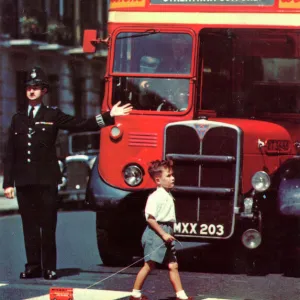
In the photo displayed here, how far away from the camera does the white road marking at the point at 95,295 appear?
9.80m

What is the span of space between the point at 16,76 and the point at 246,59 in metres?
22.2

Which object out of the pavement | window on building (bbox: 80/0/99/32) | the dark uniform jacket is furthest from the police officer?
window on building (bbox: 80/0/99/32)

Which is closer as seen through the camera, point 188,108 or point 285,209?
point 285,209

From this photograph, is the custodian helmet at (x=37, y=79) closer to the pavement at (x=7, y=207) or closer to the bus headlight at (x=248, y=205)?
the bus headlight at (x=248, y=205)

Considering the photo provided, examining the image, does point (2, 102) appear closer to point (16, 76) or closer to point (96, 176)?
point (16, 76)

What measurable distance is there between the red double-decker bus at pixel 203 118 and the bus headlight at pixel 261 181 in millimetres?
17

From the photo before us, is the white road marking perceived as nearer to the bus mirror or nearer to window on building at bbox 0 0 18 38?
the bus mirror

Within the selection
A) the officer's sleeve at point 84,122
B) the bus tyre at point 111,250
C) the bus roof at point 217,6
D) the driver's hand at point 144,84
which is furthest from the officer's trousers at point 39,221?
the bus roof at point 217,6

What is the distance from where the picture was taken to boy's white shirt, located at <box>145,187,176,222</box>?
374 inches

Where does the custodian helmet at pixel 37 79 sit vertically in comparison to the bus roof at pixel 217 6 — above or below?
below

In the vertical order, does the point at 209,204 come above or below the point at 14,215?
above

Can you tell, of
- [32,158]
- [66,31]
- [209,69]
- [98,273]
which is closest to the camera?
[32,158]

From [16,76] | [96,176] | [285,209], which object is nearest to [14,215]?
[96,176]

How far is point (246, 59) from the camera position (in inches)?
514
